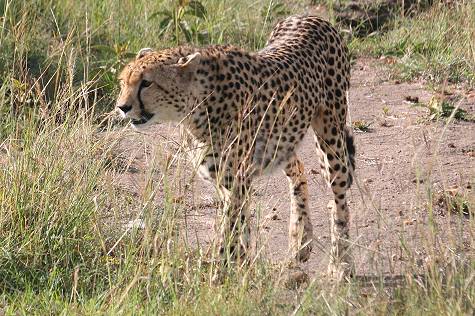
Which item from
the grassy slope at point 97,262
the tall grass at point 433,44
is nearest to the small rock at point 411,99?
the tall grass at point 433,44

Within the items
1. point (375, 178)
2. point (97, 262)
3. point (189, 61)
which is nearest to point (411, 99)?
point (375, 178)

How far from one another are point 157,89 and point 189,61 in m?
0.18

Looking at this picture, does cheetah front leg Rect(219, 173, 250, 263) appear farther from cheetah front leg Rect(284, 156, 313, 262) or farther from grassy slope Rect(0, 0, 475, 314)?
cheetah front leg Rect(284, 156, 313, 262)

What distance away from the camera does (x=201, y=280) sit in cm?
450

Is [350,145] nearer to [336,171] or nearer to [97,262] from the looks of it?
[336,171]

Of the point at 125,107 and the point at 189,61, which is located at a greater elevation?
the point at 189,61

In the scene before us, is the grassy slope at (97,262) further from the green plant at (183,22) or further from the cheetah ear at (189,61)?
the green plant at (183,22)

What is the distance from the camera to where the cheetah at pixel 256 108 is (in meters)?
5.00

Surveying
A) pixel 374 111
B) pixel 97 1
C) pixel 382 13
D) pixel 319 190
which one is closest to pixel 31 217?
pixel 319 190

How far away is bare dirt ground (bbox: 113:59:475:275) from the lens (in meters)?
5.27

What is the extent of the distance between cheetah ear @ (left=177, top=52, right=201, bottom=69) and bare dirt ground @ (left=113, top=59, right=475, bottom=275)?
0.31m

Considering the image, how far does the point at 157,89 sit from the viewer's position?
5.07 metres

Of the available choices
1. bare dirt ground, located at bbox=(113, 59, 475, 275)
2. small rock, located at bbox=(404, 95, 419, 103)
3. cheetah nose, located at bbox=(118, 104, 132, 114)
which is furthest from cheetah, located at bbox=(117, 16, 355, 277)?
small rock, located at bbox=(404, 95, 419, 103)

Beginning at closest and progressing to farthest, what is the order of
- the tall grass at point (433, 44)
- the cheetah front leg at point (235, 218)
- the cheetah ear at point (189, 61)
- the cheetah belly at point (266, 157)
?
the cheetah front leg at point (235, 218) < the cheetah ear at point (189, 61) < the cheetah belly at point (266, 157) < the tall grass at point (433, 44)
